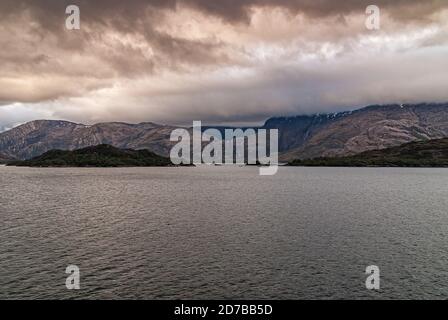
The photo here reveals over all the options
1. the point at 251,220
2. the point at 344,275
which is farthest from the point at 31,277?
the point at 251,220

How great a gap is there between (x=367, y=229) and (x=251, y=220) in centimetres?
2937

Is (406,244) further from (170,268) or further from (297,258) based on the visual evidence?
(170,268)

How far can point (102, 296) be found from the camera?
4853 centimetres

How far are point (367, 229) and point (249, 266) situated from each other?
4354 centimetres

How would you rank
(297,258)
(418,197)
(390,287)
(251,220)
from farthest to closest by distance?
(418,197)
(251,220)
(297,258)
(390,287)

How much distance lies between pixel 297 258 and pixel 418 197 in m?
123

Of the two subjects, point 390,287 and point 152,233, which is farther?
point 152,233

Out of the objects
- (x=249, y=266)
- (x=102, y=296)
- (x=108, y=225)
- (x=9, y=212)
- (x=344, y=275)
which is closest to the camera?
(x=102, y=296)

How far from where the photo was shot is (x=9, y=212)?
389 ft

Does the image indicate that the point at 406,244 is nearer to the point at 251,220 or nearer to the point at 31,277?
the point at 251,220
